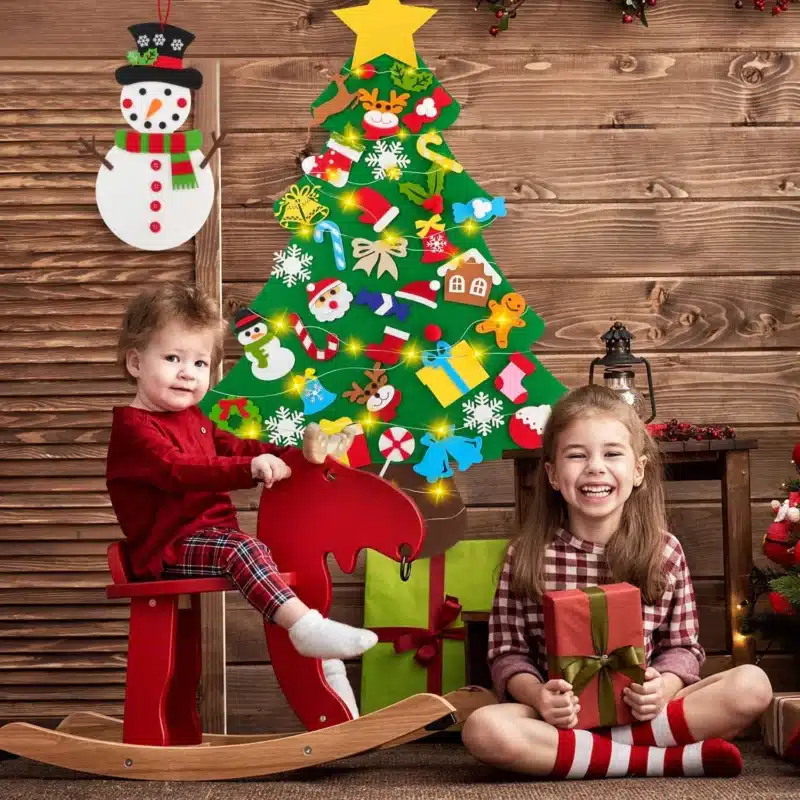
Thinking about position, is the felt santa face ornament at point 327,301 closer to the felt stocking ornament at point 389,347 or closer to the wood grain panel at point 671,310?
the felt stocking ornament at point 389,347

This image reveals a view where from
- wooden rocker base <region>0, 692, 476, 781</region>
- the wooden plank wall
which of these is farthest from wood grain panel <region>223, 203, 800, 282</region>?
wooden rocker base <region>0, 692, 476, 781</region>

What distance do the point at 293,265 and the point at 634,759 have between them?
1.18 metres

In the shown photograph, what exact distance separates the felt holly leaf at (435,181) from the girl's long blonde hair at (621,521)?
0.69m

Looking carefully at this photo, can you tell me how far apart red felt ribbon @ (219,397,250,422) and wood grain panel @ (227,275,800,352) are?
0.60m

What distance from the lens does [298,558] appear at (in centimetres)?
159

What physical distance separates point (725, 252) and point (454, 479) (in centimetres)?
73

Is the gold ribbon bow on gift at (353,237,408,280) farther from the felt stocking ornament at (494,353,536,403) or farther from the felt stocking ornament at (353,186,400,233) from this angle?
the felt stocking ornament at (494,353,536,403)

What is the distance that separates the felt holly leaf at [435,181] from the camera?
2.20m

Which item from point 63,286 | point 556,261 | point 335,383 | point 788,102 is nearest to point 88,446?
point 63,286

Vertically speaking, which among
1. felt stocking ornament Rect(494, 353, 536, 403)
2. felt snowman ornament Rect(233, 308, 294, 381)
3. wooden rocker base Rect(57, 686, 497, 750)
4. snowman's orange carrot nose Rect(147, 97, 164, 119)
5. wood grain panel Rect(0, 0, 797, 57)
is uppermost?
wood grain panel Rect(0, 0, 797, 57)

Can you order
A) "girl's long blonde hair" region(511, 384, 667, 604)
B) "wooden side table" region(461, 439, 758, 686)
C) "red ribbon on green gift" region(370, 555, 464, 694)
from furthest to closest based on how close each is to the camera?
"red ribbon on green gift" region(370, 555, 464, 694) < "wooden side table" region(461, 439, 758, 686) < "girl's long blonde hair" region(511, 384, 667, 604)

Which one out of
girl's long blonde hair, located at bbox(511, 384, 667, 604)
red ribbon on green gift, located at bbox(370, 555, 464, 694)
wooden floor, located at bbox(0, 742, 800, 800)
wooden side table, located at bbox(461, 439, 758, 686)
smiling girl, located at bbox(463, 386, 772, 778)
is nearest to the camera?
wooden floor, located at bbox(0, 742, 800, 800)

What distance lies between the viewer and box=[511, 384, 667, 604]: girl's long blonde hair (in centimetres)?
158

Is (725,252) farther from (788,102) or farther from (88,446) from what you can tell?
(88,446)
